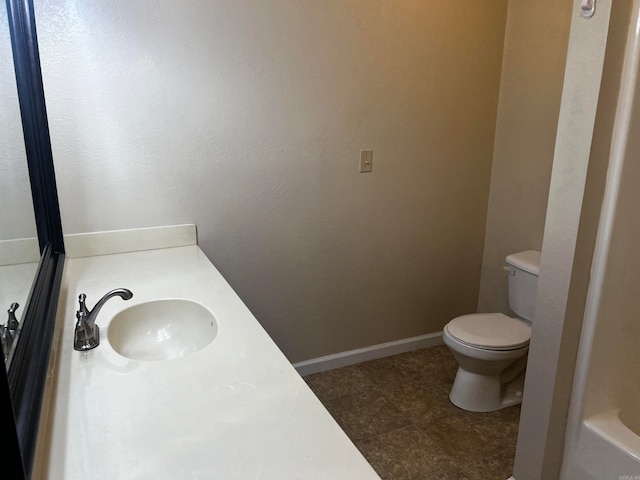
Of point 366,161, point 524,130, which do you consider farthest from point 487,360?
point 524,130

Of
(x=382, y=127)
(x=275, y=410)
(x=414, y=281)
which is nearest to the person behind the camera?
(x=275, y=410)

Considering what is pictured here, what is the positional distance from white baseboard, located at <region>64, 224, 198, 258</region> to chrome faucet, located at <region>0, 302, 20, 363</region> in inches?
36.5

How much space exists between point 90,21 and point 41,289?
105cm

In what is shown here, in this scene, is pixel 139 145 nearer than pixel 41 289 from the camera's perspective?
No

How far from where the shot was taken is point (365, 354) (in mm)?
2787

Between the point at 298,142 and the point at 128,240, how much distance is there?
0.88m

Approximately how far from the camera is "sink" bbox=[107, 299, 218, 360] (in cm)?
151

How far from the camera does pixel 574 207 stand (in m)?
1.48

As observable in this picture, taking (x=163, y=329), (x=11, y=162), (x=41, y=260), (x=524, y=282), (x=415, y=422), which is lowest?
(x=415, y=422)

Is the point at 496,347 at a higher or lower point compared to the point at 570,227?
lower

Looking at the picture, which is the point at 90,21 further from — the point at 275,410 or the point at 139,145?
the point at 275,410

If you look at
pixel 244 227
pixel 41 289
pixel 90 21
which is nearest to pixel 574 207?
pixel 244 227

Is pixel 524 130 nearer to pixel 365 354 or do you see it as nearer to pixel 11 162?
pixel 365 354

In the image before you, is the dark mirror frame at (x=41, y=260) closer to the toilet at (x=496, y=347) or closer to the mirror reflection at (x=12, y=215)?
the mirror reflection at (x=12, y=215)
